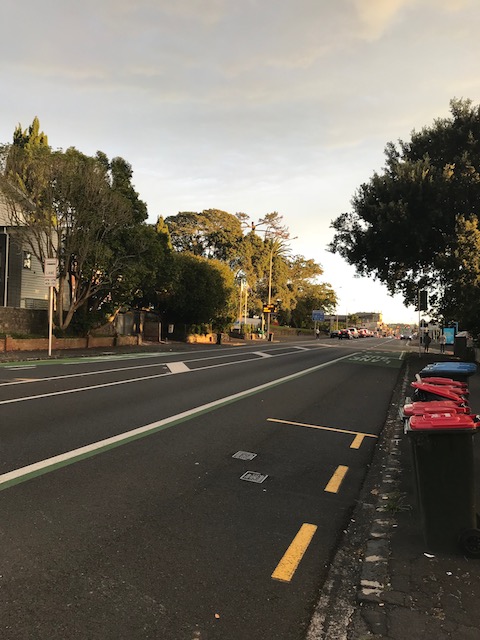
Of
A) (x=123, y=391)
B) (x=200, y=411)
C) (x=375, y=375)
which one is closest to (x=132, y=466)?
(x=200, y=411)

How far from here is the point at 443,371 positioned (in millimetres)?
7395

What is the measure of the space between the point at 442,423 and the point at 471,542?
938 millimetres

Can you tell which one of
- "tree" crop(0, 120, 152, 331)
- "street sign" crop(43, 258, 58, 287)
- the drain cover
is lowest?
the drain cover

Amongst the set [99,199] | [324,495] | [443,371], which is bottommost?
[324,495]

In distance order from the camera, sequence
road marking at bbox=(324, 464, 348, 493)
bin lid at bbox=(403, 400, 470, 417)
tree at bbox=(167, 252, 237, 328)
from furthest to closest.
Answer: tree at bbox=(167, 252, 237, 328)
road marking at bbox=(324, 464, 348, 493)
bin lid at bbox=(403, 400, 470, 417)

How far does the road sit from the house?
22.5m

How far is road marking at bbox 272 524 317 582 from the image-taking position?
11.4ft

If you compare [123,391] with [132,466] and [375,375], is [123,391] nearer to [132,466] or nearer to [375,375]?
[132,466]

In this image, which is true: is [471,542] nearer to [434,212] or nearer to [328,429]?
[328,429]

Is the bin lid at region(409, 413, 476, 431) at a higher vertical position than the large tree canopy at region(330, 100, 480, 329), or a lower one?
lower

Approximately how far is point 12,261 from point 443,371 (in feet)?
96.3

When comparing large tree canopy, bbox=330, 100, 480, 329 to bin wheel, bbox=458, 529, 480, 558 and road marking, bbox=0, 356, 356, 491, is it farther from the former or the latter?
bin wheel, bbox=458, 529, 480, 558

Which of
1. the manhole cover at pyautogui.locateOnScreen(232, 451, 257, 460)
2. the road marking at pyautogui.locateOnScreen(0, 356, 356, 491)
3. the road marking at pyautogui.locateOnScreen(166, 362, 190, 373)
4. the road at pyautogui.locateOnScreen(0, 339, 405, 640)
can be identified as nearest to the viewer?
the road at pyautogui.locateOnScreen(0, 339, 405, 640)

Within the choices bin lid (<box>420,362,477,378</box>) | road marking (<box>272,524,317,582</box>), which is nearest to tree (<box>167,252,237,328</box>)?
bin lid (<box>420,362,477,378</box>)
